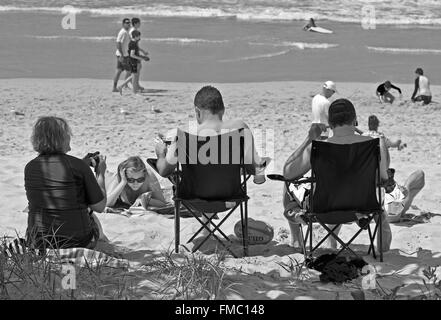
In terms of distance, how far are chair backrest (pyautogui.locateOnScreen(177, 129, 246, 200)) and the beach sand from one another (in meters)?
0.45

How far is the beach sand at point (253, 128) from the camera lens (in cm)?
581

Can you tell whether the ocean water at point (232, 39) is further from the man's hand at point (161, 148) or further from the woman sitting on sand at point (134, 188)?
the man's hand at point (161, 148)

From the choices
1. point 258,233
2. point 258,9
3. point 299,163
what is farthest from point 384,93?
point 258,9

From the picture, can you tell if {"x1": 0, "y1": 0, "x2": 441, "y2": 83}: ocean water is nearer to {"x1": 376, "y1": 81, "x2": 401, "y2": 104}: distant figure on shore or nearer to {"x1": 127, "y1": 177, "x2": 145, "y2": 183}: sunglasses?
{"x1": 376, "y1": 81, "x2": 401, "y2": 104}: distant figure on shore

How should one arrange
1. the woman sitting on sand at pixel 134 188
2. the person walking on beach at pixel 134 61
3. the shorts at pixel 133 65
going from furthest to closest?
the shorts at pixel 133 65, the person walking on beach at pixel 134 61, the woman sitting on sand at pixel 134 188

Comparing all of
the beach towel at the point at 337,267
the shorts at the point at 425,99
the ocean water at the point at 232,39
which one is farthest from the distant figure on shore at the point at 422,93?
the beach towel at the point at 337,267

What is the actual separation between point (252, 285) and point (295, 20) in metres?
26.4

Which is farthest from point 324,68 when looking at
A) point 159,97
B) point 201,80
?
point 159,97

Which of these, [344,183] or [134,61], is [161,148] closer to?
[344,183]

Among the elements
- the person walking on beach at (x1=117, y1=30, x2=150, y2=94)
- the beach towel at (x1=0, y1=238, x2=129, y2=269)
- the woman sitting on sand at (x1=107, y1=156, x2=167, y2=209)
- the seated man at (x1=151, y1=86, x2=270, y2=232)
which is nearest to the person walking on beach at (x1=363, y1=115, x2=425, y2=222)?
the seated man at (x1=151, y1=86, x2=270, y2=232)

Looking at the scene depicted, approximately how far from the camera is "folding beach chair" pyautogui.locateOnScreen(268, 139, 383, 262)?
5.81 metres

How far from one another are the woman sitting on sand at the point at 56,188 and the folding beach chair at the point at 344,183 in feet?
A: 4.52

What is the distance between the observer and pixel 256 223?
269 inches
